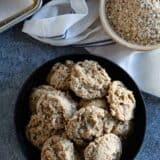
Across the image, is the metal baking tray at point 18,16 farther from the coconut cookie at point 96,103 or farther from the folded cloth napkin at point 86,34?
the coconut cookie at point 96,103

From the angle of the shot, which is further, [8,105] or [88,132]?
[8,105]

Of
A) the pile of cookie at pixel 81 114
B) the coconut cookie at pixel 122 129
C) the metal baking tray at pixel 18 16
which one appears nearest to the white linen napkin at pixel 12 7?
the metal baking tray at pixel 18 16

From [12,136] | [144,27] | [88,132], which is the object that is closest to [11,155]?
[12,136]

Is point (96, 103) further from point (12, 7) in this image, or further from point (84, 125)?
point (12, 7)

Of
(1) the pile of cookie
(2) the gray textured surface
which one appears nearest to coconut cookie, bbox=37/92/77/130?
(1) the pile of cookie

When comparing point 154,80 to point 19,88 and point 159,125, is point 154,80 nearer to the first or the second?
point 159,125
